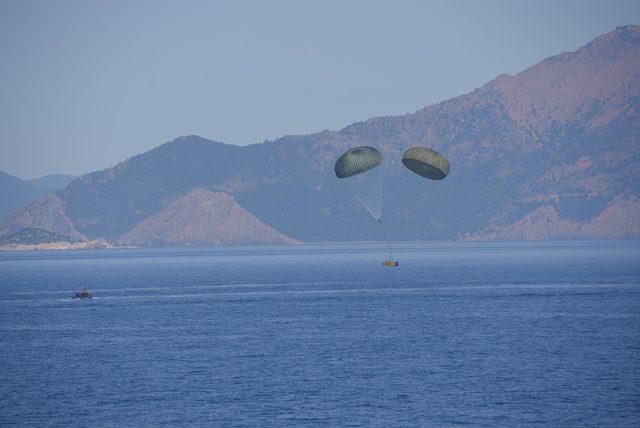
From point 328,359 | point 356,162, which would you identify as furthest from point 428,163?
point 328,359

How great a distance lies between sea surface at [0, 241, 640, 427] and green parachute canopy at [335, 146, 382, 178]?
43.8 ft

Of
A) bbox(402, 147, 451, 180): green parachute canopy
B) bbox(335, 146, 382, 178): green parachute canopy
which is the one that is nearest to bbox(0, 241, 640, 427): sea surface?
bbox(402, 147, 451, 180): green parachute canopy

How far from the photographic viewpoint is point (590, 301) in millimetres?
102312

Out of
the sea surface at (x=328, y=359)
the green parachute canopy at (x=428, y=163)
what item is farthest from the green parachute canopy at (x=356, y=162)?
the sea surface at (x=328, y=359)

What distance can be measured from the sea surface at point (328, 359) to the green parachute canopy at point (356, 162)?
13340 millimetres

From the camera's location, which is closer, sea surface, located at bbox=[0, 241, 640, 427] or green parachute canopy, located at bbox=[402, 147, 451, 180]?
sea surface, located at bbox=[0, 241, 640, 427]

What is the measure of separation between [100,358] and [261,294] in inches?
2255

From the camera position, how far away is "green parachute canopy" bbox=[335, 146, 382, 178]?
330 feet

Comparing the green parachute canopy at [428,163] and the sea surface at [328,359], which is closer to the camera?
the sea surface at [328,359]

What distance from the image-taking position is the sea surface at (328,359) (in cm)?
4919

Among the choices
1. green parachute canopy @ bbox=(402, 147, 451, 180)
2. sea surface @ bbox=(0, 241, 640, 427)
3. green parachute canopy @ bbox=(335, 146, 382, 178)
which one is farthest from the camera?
green parachute canopy @ bbox=(335, 146, 382, 178)

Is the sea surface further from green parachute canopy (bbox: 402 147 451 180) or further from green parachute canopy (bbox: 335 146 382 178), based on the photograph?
green parachute canopy (bbox: 335 146 382 178)

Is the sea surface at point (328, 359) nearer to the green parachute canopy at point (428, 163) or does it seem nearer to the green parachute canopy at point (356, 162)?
the green parachute canopy at point (428, 163)

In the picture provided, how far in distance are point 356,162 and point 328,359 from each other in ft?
130
